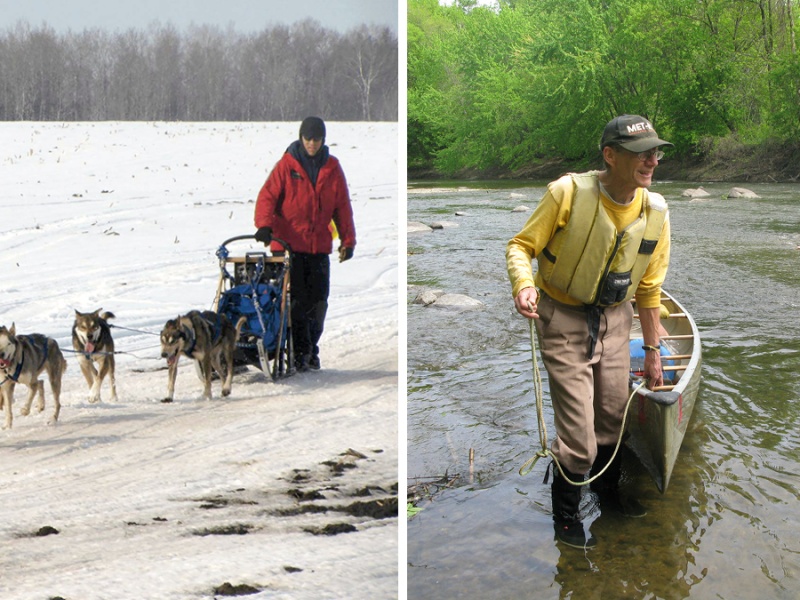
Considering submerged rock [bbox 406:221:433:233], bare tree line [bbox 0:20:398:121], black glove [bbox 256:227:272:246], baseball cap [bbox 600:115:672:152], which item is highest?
bare tree line [bbox 0:20:398:121]

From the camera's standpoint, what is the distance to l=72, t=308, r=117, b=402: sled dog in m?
2.11

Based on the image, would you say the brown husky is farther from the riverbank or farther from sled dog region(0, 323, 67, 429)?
the riverbank

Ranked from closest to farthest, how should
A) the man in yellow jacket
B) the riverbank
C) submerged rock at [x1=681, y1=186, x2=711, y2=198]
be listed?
1. the man in yellow jacket
2. submerged rock at [x1=681, y1=186, x2=711, y2=198]
3. the riverbank

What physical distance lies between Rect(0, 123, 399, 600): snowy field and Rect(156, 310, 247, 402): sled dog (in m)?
0.03

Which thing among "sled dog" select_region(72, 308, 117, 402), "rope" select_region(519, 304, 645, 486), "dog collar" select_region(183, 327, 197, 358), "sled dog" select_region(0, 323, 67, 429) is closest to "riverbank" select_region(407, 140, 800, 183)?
"rope" select_region(519, 304, 645, 486)

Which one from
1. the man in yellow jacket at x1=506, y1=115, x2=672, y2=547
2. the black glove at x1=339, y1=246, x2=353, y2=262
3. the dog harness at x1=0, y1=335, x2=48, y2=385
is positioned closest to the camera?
the dog harness at x1=0, y1=335, x2=48, y2=385

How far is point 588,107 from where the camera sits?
24.5m

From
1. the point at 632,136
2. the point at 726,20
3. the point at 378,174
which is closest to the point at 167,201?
the point at 378,174

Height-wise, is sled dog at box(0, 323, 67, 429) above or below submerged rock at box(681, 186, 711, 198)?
below

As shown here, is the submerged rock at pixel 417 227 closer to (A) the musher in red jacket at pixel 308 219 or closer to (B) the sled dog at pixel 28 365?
(A) the musher in red jacket at pixel 308 219

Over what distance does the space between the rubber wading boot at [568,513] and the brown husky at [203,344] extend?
0.97m

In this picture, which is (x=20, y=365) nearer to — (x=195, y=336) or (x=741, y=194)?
(x=195, y=336)

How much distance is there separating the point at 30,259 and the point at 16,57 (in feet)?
1.51

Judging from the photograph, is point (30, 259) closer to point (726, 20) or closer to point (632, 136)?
point (632, 136)
